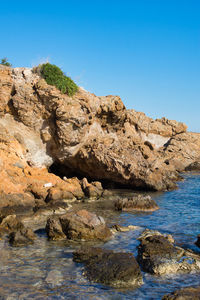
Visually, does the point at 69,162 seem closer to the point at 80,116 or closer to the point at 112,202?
the point at 80,116

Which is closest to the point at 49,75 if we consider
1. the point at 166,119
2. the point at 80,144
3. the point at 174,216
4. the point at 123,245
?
the point at 80,144

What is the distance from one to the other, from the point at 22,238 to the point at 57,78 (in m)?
13.9

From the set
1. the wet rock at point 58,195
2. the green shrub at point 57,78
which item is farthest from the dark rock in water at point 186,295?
the green shrub at point 57,78

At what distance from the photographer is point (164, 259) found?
880 cm

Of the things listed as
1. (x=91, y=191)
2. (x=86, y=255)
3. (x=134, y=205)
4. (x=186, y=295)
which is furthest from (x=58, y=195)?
(x=186, y=295)

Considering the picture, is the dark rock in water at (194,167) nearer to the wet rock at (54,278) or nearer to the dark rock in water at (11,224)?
the dark rock in water at (11,224)

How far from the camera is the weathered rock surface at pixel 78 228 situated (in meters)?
11.1

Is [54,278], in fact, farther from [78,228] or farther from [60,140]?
[60,140]

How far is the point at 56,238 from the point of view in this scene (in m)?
11.3

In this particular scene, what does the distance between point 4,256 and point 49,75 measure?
49.2ft

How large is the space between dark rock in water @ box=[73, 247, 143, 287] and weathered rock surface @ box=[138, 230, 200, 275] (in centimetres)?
68

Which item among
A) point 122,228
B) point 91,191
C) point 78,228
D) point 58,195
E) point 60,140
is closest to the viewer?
point 78,228

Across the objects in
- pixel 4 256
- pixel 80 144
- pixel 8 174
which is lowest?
pixel 4 256

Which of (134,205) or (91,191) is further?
(91,191)
